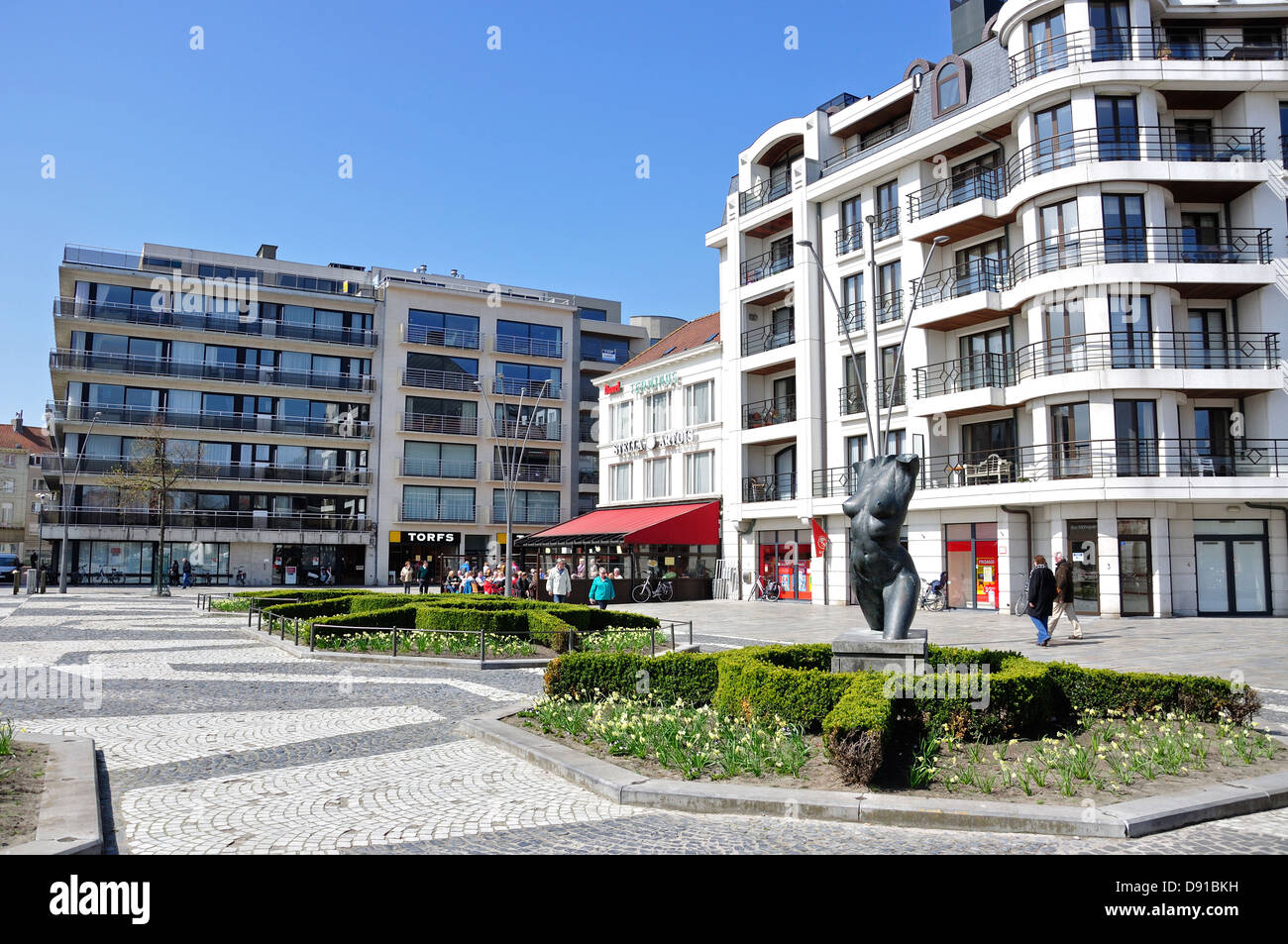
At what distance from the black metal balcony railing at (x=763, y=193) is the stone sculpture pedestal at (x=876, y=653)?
3293 centimetres

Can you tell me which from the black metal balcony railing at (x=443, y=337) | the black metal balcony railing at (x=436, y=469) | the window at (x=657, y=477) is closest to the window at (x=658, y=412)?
the window at (x=657, y=477)

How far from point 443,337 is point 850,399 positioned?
105ft

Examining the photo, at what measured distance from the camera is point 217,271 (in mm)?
56281

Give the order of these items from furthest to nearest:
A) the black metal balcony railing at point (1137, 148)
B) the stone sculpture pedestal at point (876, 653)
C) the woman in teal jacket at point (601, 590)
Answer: the black metal balcony railing at point (1137, 148) → the woman in teal jacket at point (601, 590) → the stone sculpture pedestal at point (876, 653)

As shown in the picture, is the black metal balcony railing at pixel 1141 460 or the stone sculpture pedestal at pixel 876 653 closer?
the stone sculpture pedestal at pixel 876 653

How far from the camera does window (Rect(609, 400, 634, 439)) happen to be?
48.1m

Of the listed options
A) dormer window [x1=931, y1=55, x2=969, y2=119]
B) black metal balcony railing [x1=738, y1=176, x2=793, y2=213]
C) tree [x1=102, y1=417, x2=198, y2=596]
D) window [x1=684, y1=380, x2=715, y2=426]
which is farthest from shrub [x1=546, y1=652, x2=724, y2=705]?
tree [x1=102, y1=417, x2=198, y2=596]

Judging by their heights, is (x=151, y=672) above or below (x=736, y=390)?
below

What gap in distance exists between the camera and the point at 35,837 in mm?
5246

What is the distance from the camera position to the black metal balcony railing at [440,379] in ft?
190

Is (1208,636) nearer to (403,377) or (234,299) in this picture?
(403,377)

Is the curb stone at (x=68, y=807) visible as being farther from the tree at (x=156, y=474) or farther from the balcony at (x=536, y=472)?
the balcony at (x=536, y=472)
